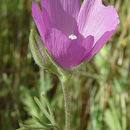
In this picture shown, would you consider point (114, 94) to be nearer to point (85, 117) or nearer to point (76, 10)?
point (85, 117)

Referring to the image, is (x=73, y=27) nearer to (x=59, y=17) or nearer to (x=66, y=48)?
(x=59, y=17)

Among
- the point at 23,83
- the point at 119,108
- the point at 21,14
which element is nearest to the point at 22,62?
the point at 23,83

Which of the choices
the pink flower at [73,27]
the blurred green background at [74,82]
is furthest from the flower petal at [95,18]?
the blurred green background at [74,82]

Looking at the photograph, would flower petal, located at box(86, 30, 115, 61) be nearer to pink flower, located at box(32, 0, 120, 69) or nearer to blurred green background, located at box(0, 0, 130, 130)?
pink flower, located at box(32, 0, 120, 69)

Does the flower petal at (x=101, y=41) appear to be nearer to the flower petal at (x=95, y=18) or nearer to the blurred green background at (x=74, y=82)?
A: the flower petal at (x=95, y=18)

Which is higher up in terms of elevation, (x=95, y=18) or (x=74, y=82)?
(x=95, y=18)

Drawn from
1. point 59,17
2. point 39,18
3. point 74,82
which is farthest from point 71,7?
point 74,82
